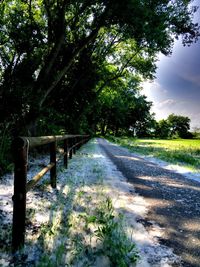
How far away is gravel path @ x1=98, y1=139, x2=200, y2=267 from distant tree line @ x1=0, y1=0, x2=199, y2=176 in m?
3.97

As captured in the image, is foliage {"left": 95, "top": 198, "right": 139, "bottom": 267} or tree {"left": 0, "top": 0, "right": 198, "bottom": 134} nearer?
foliage {"left": 95, "top": 198, "right": 139, "bottom": 267}

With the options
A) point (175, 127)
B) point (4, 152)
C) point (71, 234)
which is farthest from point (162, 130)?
point (71, 234)

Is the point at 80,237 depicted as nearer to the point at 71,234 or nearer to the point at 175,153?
the point at 71,234

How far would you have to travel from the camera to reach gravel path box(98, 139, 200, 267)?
3.58 metres

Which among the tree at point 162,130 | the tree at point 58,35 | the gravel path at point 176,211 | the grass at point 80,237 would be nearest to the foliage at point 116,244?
the grass at point 80,237

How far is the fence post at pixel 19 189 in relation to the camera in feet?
10.5

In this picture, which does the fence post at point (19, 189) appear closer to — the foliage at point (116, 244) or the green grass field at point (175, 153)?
the foliage at point (116, 244)

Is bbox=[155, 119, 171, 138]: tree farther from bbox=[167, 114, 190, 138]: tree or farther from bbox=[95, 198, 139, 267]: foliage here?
bbox=[95, 198, 139, 267]: foliage

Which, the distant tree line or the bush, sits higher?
the distant tree line

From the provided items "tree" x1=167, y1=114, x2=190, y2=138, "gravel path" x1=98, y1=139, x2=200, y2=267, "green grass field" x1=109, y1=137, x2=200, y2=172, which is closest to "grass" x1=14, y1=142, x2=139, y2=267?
"gravel path" x1=98, y1=139, x2=200, y2=267

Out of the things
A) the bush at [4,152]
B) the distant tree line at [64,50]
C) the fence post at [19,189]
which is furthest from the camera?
the distant tree line at [64,50]

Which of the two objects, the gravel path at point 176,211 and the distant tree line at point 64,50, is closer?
the gravel path at point 176,211

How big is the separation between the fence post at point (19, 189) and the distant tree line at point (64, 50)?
442 centimetres

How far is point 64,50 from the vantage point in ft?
58.6
